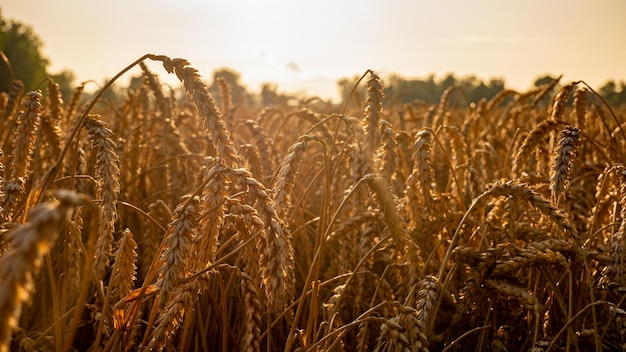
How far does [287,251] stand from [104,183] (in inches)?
17.8

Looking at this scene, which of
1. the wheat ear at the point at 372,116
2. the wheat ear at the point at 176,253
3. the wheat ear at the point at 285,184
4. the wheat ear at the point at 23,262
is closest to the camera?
the wheat ear at the point at 23,262

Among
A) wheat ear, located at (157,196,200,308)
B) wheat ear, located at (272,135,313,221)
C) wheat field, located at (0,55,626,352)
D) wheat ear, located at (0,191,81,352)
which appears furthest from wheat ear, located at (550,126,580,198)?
wheat ear, located at (0,191,81,352)

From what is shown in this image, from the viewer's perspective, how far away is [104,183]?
1244mm

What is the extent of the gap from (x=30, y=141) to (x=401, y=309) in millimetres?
1146

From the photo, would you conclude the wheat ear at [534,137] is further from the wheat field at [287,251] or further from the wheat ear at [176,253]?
the wheat ear at [176,253]

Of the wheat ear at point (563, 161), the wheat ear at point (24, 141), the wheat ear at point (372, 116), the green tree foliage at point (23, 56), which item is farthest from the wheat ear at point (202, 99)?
the green tree foliage at point (23, 56)

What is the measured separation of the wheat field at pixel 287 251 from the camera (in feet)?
4.04

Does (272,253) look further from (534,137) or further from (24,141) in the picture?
(534,137)

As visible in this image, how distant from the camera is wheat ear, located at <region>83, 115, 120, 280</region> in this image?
48.3 inches

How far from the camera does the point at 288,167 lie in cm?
155

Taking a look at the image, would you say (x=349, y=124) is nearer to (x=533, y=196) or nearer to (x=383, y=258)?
(x=383, y=258)

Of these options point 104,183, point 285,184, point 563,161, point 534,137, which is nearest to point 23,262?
point 104,183

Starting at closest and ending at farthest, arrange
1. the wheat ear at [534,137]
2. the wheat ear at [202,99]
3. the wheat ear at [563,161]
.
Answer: the wheat ear at [202,99] → the wheat ear at [563,161] → the wheat ear at [534,137]

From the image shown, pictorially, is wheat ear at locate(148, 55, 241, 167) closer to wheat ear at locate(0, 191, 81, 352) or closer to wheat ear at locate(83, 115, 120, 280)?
wheat ear at locate(83, 115, 120, 280)
